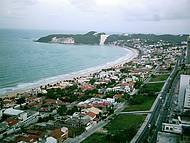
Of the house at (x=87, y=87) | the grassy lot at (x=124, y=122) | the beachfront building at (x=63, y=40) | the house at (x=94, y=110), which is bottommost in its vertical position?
the grassy lot at (x=124, y=122)

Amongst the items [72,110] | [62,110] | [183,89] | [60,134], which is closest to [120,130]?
[60,134]

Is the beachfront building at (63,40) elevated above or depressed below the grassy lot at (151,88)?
above

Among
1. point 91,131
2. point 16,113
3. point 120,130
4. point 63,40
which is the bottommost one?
point 91,131

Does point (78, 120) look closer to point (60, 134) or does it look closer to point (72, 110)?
point (72, 110)

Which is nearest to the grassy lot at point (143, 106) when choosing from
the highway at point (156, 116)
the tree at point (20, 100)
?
the highway at point (156, 116)

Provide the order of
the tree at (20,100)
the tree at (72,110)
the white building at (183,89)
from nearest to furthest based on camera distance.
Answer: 1. the tree at (72,110)
2. the white building at (183,89)
3. the tree at (20,100)

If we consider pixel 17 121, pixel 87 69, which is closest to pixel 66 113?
pixel 17 121

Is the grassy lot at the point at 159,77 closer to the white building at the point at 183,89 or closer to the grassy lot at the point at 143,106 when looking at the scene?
the grassy lot at the point at 143,106
